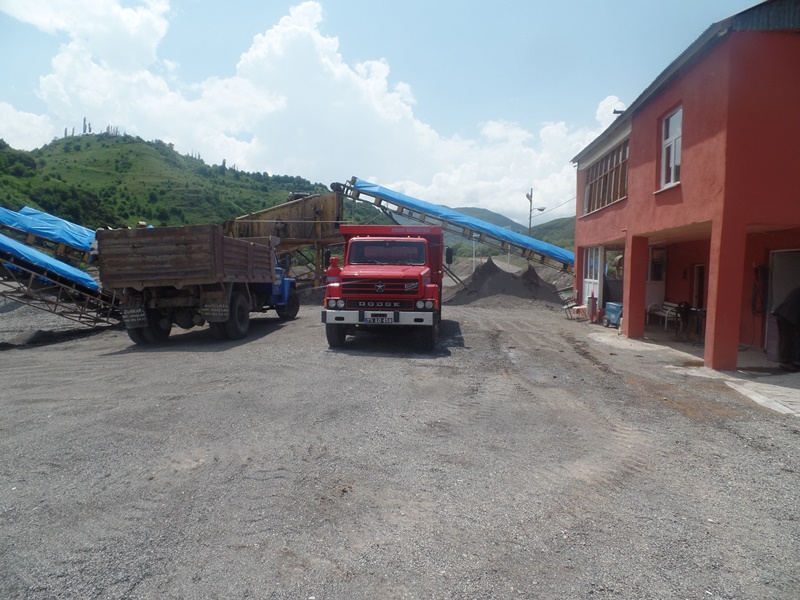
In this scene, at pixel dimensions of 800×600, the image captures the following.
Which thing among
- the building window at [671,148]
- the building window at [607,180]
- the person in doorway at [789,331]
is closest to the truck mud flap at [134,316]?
the building window at [671,148]

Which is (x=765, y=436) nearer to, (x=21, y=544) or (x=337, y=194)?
(x=21, y=544)

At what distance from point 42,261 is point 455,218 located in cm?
1680

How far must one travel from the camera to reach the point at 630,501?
420 cm

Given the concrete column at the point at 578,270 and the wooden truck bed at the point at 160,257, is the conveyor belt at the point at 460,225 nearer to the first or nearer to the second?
the concrete column at the point at 578,270

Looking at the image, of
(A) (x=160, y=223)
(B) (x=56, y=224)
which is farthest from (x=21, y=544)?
(A) (x=160, y=223)

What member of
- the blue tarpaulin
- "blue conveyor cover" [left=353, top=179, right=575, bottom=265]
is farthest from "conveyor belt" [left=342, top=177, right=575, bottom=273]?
the blue tarpaulin

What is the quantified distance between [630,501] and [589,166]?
62.4ft

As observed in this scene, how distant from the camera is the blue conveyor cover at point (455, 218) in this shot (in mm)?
25297

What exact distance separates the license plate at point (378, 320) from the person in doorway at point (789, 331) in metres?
7.12

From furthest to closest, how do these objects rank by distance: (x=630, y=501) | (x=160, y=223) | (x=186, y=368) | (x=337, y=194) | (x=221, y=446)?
(x=160, y=223) < (x=337, y=194) < (x=186, y=368) < (x=221, y=446) < (x=630, y=501)

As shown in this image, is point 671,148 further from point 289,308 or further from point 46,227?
point 46,227

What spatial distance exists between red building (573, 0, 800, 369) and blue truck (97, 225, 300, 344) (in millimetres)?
9717

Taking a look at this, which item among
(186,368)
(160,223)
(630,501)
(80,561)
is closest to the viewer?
(80,561)

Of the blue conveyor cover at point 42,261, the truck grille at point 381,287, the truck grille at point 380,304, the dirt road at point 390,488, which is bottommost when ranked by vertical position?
the dirt road at point 390,488
